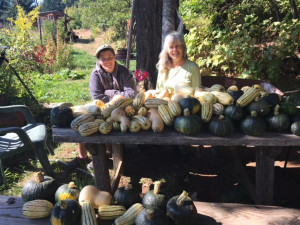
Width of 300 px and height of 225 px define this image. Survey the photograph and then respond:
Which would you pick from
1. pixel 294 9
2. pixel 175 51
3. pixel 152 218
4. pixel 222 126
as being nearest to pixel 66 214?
pixel 152 218

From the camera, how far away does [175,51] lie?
383cm

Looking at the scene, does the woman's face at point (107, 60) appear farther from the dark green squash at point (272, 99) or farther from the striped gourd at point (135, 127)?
the dark green squash at point (272, 99)

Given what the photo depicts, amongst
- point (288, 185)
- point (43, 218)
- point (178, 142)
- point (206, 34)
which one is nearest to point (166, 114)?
point (178, 142)

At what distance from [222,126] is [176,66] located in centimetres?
184

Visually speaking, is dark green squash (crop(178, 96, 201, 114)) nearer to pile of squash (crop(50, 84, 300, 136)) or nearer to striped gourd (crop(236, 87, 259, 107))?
pile of squash (crop(50, 84, 300, 136))

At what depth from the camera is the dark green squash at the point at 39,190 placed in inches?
82.1

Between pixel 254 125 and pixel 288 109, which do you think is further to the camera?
pixel 288 109

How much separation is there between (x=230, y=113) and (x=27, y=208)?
180 cm

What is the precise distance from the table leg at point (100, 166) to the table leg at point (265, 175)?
1.53 metres

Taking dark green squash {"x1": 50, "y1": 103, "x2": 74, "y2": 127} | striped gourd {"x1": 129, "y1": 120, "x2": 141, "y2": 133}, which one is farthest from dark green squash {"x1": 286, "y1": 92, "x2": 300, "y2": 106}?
dark green squash {"x1": 50, "y1": 103, "x2": 74, "y2": 127}

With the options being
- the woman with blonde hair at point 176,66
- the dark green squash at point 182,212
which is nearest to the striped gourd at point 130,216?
the dark green squash at point 182,212

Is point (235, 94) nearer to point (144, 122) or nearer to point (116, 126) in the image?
point (144, 122)

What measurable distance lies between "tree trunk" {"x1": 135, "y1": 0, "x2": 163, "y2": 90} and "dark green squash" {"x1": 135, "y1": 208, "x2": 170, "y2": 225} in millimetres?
3500

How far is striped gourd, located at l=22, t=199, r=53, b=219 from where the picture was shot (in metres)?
1.99
